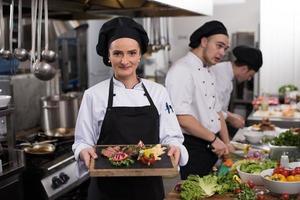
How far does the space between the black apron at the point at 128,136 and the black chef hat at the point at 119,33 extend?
170 mm

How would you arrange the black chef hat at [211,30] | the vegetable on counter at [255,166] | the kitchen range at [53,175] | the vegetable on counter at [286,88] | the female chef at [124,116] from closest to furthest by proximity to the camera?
the female chef at [124,116]
the vegetable on counter at [255,166]
the kitchen range at [53,175]
the black chef hat at [211,30]
the vegetable on counter at [286,88]

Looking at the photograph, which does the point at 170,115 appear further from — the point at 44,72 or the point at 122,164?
the point at 44,72

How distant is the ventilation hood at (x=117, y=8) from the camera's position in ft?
8.65

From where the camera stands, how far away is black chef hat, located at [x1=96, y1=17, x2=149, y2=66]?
1.53 m

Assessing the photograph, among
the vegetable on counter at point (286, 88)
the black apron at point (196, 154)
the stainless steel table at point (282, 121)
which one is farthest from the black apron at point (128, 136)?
the vegetable on counter at point (286, 88)

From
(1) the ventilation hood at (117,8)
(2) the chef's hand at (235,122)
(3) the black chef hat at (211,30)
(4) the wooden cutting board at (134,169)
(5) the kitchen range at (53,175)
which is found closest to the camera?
(4) the wooden cutting board at (134,169)

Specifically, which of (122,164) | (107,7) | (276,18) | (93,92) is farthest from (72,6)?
(276,18)

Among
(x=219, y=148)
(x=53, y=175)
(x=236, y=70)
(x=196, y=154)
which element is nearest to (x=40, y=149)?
(x=53, y=175)

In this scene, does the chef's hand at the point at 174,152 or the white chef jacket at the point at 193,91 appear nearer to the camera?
the chef's hand at the point at 174,152

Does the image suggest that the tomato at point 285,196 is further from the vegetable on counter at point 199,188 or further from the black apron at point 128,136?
the black apron at point 128,136

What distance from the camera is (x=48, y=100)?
9.16ft

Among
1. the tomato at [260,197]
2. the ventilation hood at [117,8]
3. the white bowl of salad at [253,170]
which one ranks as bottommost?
the tomato at [260,197]

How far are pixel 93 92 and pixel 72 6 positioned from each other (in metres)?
1.35

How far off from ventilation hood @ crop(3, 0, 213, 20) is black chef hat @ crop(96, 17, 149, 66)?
713 mm
